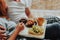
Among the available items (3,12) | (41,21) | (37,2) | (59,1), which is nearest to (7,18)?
(3,12)

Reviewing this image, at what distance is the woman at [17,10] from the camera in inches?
65.7

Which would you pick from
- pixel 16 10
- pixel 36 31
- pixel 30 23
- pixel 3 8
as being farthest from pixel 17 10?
pixel 36 31

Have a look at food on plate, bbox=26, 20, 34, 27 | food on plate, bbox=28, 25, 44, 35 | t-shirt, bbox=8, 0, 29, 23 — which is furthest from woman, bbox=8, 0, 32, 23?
food on plate, bbox=28, 25, 44, 35

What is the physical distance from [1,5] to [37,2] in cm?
80

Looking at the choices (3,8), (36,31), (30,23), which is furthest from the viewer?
(3,8)

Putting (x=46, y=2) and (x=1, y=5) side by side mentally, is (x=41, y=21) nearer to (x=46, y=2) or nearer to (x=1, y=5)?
(x=1, y=5)

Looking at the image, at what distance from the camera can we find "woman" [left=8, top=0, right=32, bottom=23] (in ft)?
5.48

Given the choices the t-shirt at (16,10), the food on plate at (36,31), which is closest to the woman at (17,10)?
the t-shirt at (16,10)

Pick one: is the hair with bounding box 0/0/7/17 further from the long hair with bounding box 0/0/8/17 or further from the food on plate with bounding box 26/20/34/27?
the food on plate with bounding box 26/20/34/27

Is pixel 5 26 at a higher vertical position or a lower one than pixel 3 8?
lower

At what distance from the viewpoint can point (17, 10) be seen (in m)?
1.70

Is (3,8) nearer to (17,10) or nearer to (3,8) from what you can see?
(3,8)

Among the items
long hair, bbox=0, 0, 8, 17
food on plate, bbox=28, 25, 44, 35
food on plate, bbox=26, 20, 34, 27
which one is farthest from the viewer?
long hair, bbox=0, 0, 8, 17

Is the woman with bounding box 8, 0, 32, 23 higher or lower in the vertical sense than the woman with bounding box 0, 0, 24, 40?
higher
